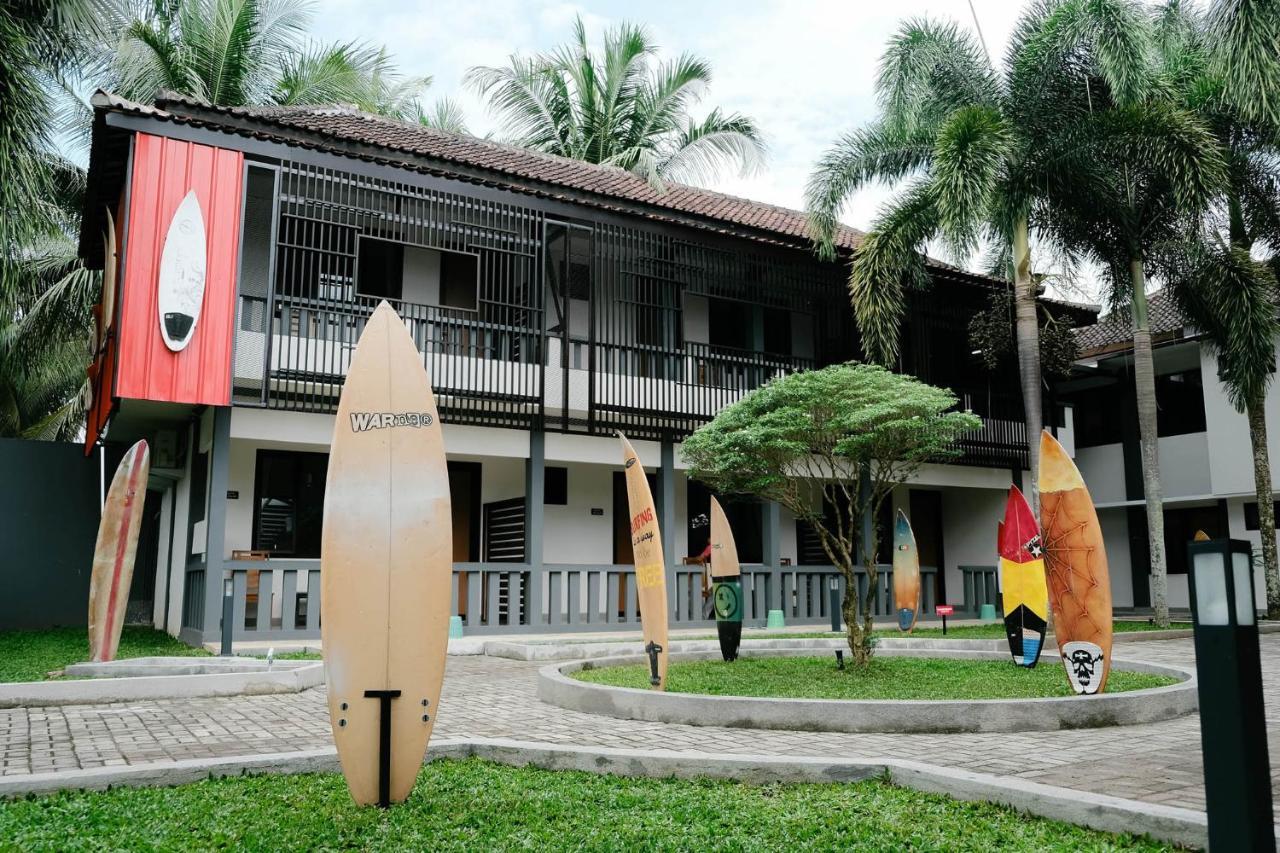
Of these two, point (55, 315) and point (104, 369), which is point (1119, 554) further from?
point (55, 315)

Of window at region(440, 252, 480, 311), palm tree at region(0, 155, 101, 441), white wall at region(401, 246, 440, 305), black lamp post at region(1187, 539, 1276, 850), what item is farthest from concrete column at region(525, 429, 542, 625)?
black lamp post at region(1187, 539, 1276, 850)

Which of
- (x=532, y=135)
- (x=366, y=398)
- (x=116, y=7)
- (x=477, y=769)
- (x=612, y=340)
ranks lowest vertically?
(x=477, y=769)

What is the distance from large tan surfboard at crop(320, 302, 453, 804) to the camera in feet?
15.5

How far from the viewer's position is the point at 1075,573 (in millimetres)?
7871

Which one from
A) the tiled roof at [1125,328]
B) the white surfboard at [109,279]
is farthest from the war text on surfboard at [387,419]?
the tiled roof at [1125,328]

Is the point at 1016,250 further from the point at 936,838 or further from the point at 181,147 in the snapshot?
the point at 936,838

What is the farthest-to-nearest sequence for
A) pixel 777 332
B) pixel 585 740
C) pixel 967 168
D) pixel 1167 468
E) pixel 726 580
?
1. pixel 1167 468
2. pixel 777 332
3. pixel 967 168
4. pixel 726 580
5. pixel 585 740

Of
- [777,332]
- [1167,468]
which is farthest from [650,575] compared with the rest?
[1167,468]

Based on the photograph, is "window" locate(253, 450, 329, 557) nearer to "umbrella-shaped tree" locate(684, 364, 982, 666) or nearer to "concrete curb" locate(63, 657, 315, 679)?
"concrete curb" locate(63, 657, 315, 679)

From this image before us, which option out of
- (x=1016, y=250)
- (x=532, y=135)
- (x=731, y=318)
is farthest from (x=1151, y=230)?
(x=532, y=135)

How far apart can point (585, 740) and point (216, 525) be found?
8.04 meters

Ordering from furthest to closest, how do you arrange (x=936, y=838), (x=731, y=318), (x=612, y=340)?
(x=731, y=318) → (x=612, y=340) → (x=936, y=838)

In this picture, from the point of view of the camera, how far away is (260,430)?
1312 cm

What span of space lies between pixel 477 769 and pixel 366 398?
2138 mm
